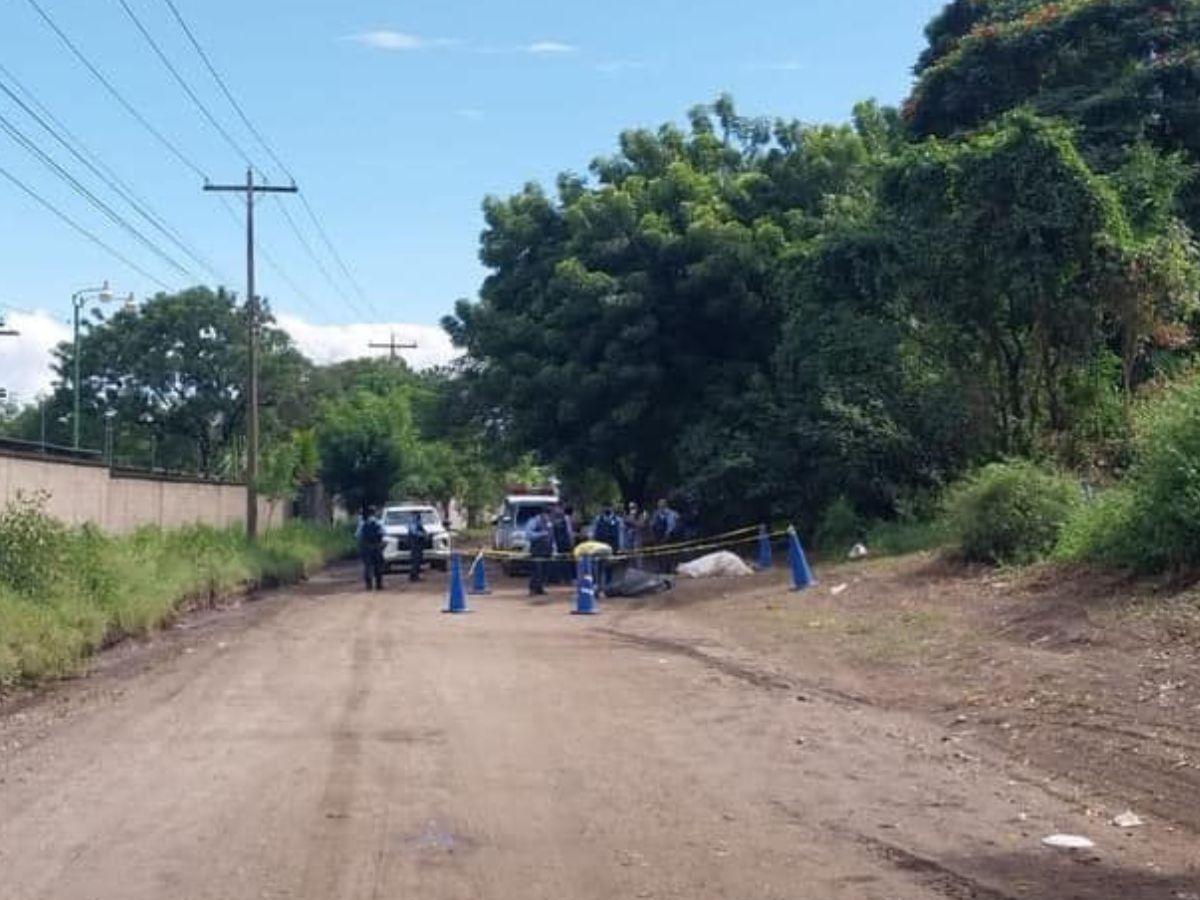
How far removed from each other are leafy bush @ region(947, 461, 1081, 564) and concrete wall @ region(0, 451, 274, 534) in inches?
586

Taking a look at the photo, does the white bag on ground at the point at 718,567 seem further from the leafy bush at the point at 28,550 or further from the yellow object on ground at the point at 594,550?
the leafy bush at the point at 28,550

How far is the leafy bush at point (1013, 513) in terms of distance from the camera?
22078 mm

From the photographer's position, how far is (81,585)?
2202 centimetres

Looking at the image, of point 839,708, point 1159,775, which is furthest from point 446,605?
point 1159,775

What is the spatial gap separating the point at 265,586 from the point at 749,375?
12.3 meters

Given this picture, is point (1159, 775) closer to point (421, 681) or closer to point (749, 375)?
point (421, 681)

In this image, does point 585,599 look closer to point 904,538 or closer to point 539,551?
point 539,551

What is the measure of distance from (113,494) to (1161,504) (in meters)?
23.7

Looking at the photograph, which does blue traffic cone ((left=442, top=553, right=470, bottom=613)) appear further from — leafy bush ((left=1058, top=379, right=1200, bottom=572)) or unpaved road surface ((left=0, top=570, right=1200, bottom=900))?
leafy bush ((left=1058, top=379, right=1200, bottom=572))

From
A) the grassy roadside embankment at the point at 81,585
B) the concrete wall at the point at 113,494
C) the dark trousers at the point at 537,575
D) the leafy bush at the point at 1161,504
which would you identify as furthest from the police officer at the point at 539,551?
the leafy bush at the point at 1161,504

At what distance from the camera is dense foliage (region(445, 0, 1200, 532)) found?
26641 millimetres

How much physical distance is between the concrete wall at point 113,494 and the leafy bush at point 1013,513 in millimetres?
14888

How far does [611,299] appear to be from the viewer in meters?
36.8

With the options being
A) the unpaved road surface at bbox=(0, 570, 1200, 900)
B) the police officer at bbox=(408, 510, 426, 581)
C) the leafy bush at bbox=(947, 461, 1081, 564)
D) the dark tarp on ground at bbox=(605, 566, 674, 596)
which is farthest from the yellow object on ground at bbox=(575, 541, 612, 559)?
the unpaved road surface at bbox=(0, 570, 1200, 900)
